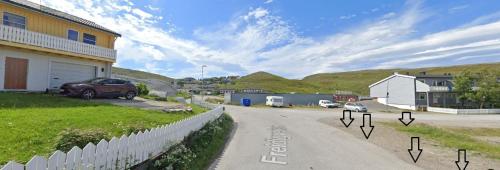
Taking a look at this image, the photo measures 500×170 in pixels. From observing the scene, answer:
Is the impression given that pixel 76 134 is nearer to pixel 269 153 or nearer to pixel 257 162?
pixel 257 162

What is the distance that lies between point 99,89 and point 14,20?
6.31m

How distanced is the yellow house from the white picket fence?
14.1m

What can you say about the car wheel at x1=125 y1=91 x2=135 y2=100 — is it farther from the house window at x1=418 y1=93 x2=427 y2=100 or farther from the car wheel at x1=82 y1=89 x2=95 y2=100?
the house window at x1=418 y1=93 x2=427 y2=100

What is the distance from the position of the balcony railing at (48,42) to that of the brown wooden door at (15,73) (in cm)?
154

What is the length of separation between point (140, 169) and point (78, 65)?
19064mm

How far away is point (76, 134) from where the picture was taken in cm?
710

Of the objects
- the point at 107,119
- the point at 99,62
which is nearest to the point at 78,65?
the point at 99,62

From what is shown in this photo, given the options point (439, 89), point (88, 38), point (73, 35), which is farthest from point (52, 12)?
point (439, 89)

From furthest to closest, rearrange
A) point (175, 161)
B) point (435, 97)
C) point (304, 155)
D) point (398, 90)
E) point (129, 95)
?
1. point (398, 90)
2. point (435, 97)
3. point (129, 95)
4. point (304, 155)
5. point (175, 161)

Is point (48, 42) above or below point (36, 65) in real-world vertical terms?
above

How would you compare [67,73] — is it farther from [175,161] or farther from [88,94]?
[175,161]

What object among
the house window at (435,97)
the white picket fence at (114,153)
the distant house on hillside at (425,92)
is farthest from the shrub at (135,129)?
the house window at (435,97)

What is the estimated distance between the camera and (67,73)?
2181cm

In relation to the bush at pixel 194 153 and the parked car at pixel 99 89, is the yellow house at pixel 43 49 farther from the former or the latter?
the bush at pixel 194 153
